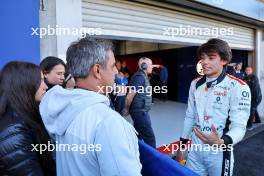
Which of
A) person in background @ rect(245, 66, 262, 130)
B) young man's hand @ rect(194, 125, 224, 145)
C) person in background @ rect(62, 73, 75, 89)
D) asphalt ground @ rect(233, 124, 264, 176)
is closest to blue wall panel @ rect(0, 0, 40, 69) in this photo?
person in background @ rect(62, 73, 75, 89)

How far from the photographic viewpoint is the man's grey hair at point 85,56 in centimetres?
112

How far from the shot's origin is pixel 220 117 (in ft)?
6.47

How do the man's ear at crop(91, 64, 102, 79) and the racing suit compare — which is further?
the racing suit

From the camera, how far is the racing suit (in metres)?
1.89

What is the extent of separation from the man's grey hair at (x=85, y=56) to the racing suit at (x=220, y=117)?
3.75ft

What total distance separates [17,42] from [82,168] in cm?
201

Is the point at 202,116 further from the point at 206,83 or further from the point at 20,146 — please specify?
the point at 20,146

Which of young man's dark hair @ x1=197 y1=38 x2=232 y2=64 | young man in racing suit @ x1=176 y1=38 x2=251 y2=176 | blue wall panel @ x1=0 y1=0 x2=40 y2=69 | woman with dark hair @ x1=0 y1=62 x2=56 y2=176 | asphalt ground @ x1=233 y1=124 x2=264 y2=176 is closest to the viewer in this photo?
woman with dark hair @ x1=0 y1=62 x2=56 y2=176

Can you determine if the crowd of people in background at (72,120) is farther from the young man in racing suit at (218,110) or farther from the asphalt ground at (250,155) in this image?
the asphalt ground at (250,155)

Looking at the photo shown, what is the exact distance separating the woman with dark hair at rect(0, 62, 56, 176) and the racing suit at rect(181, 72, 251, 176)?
1.16 m

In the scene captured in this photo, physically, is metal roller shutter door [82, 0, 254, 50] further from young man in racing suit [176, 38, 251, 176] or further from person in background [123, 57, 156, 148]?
young man in racing suit [176, 38, 251, 176]

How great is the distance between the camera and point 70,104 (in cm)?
108

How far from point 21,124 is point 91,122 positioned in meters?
0.55

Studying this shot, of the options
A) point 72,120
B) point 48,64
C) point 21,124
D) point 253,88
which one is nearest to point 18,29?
point 48,64
